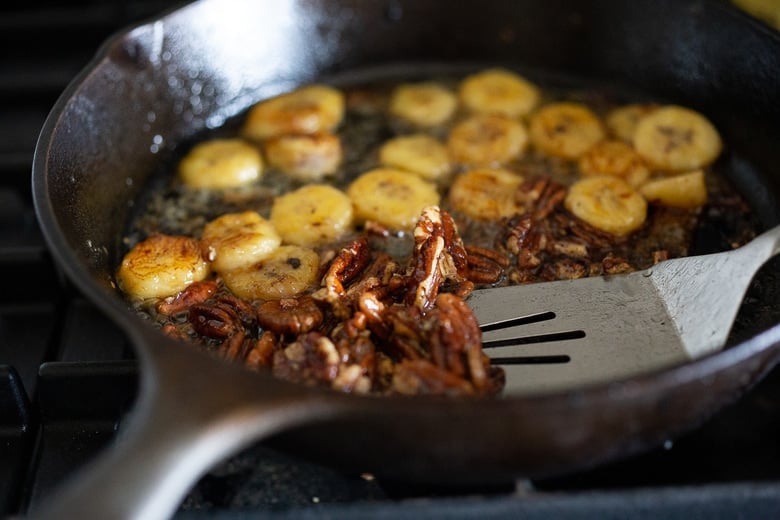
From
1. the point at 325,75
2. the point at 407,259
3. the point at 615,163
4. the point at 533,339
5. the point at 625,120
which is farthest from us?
the point at 325,75

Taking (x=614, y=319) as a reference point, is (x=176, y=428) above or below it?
above

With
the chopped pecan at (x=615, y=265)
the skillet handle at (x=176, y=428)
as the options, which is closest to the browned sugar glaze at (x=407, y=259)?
the chopped pecan at (x=615, y=265)

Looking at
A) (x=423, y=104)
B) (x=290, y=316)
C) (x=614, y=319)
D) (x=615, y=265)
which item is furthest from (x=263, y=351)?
(x=423, y=104)

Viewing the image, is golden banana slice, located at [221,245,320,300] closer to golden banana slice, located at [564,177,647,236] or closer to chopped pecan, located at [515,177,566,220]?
chopped pecan, located at [515,177,566,220]

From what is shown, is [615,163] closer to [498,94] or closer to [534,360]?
[498,94]

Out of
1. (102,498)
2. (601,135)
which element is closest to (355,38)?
(601,135)

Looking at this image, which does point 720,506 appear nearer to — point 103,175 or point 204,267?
point 204,267

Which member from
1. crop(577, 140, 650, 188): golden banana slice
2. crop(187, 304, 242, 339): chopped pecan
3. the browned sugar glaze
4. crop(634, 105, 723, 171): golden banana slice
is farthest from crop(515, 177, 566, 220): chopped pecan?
crop(187, 304, 242, 339): chopped pecan
